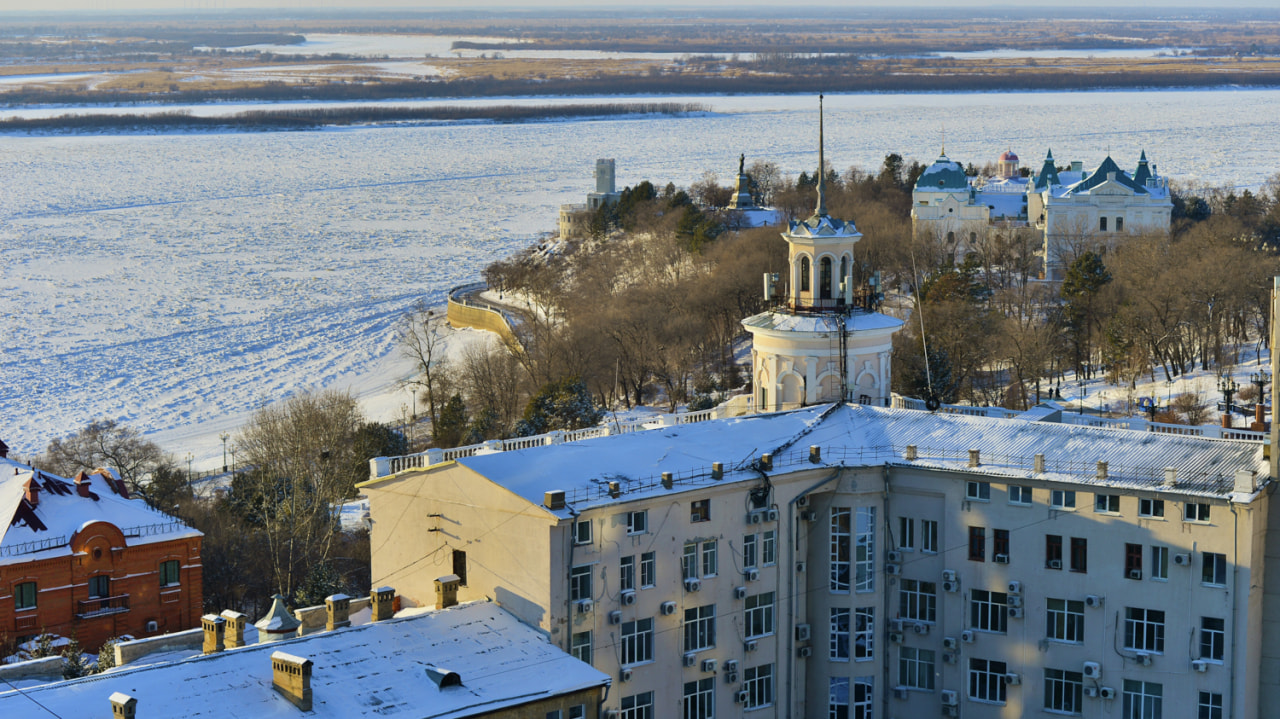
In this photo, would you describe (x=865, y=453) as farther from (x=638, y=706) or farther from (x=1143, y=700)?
(x=1143, y=700)

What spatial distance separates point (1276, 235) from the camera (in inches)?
4213

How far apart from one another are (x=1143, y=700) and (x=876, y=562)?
544 centimetres

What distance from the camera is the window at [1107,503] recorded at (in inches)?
1262

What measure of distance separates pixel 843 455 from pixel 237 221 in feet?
430

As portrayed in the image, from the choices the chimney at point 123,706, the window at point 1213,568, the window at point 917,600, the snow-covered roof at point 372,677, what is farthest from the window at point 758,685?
the chimney at point 123,706

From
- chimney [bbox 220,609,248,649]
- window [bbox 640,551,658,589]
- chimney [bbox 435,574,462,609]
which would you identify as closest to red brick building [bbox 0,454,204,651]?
chimney [bbox 220,609,248,649]

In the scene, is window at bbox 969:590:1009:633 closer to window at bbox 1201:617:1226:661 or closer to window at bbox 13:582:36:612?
window at bbox 1201:617:1226:661

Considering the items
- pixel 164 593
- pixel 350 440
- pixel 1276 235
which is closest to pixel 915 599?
pixel 164 593

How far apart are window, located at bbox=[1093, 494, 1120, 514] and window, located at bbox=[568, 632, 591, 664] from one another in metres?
9.04

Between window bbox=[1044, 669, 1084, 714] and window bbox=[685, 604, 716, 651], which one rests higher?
window bbox=[685, 604, 716, 651]

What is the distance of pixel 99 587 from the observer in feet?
149

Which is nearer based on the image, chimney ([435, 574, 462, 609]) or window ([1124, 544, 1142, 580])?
chimney ([435, 574, 462, 609])

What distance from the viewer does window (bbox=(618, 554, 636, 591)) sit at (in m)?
32.0

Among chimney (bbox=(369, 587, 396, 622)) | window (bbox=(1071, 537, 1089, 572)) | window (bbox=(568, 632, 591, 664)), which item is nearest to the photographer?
chimney (bbox=(369, 587, 396, 622))
